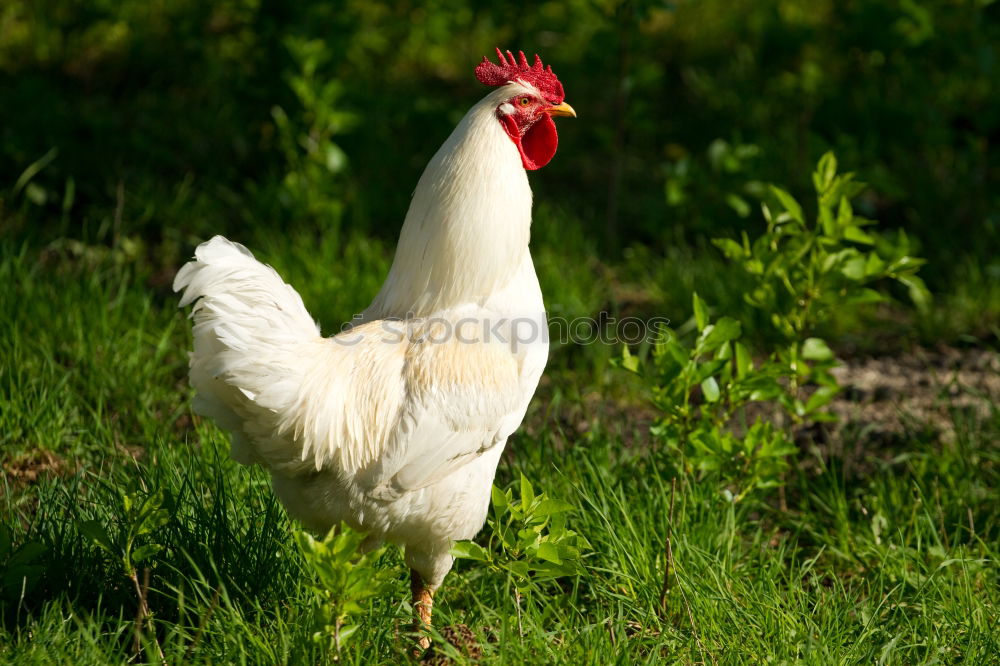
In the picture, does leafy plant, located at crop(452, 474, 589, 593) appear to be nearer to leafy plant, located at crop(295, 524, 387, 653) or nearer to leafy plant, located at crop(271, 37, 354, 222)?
leafy plant, located at crop(295, 524, 387, 653)

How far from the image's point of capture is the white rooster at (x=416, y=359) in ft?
8.31

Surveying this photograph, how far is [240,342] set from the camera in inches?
95.3

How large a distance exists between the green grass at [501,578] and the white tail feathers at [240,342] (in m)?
0.46

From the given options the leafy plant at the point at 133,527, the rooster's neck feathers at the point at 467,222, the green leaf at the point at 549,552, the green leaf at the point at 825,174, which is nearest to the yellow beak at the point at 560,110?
the rooster's neck feathers at the point at 467,222

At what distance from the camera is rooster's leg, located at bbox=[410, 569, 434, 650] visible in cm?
289

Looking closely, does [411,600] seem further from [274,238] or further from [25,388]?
[274,238]

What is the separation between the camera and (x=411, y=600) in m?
3.24

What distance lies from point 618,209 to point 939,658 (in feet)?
13.1

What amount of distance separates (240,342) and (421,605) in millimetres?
1067

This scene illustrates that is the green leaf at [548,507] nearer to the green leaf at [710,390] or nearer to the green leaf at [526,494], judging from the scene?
the green leaf at [526,494]

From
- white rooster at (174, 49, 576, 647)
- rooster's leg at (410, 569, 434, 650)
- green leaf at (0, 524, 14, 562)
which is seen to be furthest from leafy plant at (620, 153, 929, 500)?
green leaf at (0, 524, 14, 562)

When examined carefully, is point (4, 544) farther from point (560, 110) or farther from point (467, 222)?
point (560, 110)

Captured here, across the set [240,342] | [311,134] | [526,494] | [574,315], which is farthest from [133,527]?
[311,134]

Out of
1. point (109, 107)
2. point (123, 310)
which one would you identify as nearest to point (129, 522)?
point (123, 310)
